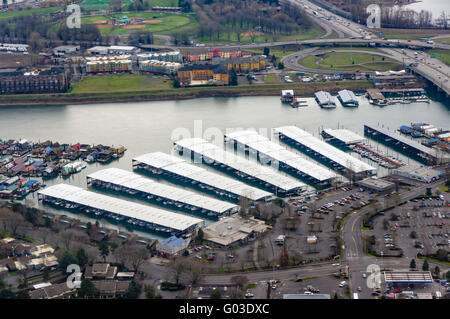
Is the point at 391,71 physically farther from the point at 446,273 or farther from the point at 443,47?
the point at 446,273

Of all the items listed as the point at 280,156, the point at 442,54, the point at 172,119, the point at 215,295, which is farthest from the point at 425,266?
the point at 442,54

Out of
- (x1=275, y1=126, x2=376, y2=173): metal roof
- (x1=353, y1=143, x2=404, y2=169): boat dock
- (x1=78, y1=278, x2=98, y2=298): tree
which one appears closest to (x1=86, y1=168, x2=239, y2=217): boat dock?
(x1=275, y1=126, x2=376, y2=173): metal roof

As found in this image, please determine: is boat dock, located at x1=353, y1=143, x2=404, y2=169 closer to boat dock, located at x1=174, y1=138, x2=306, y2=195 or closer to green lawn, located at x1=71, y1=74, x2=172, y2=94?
boat dock, located at x1=174, y1=138, x2=306, y2=195

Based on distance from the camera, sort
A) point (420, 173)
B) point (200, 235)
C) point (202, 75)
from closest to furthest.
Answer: point (200, 235) → point (420, 173) → point (202, 75)

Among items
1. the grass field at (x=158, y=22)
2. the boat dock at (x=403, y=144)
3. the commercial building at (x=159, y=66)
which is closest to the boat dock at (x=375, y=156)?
the boat dock at (x=403, y=144)

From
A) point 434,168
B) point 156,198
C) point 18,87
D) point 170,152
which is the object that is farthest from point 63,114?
point 434,168

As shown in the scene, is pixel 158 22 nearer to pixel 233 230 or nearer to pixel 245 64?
pixel 245 64

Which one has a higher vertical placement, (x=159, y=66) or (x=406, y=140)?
(x=159, y=66)
